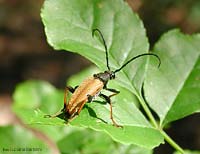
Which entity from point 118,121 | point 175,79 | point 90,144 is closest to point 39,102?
point 90,144

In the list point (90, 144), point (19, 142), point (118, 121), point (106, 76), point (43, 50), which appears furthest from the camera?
point (43, 50)

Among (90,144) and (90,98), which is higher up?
(90,98)

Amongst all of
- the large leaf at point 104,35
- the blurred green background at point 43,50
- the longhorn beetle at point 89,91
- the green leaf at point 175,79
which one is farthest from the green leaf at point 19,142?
the blurred green background at point 43,50

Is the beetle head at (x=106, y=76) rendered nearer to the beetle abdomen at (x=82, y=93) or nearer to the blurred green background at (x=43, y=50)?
the beetle abdomen at (x=82, y=93)

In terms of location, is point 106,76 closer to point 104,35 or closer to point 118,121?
point 104,35

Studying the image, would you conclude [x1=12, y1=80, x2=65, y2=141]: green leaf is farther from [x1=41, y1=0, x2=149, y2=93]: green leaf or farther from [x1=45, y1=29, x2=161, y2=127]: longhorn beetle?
[x1=41, y1=0, x2=149, y2=93]: green leaf

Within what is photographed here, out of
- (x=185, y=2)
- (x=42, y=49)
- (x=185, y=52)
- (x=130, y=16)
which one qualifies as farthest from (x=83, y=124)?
(x=42, y=49)

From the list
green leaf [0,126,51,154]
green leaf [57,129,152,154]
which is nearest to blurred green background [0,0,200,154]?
green leaf [57,129,152,154]

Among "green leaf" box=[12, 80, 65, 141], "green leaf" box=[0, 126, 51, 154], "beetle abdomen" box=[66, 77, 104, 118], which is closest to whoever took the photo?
"beetle abdomen" box=[66, 77, 104, 118]
